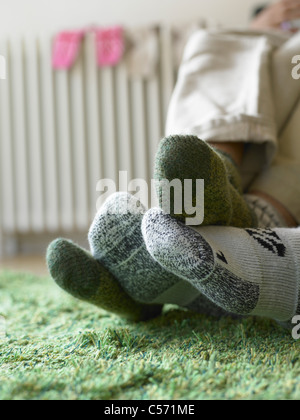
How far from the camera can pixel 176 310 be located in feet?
2.11

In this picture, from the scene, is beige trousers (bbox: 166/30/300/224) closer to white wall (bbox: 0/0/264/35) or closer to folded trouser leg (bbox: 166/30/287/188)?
folded trouser leg (bbox: 166/30/287/188)

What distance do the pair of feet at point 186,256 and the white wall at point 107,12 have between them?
1.28 m

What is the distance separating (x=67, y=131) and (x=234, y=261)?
53.1 inches

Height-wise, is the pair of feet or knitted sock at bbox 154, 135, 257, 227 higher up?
knitted sock at bbox 154, 135, 257, 227

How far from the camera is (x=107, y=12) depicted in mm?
1751

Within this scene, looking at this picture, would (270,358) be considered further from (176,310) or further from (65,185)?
(65,185)

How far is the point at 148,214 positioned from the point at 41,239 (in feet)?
4.78

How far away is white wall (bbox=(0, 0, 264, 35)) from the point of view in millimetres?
1704

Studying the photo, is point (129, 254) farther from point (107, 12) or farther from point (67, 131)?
point (107, 12)

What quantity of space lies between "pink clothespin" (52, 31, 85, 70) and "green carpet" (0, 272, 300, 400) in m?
1.19

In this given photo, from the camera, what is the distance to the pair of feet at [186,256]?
1.46 ft

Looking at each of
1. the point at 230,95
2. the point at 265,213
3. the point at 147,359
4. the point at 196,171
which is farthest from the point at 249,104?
the point at 147,359

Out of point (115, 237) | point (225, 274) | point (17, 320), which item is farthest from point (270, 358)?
point (17, 320)

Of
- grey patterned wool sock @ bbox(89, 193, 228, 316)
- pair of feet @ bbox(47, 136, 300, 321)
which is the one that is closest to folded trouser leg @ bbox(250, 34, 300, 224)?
pair of feet @ bbox(47, 136, 300, 321)
